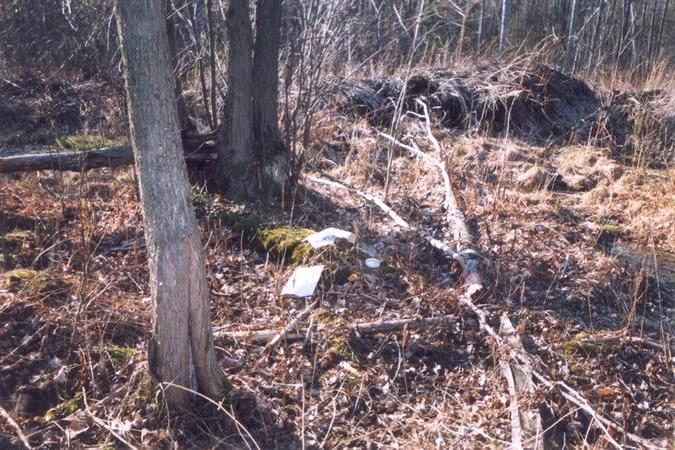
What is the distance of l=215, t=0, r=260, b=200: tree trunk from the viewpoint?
6.43 metres

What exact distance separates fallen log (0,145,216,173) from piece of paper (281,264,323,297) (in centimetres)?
228

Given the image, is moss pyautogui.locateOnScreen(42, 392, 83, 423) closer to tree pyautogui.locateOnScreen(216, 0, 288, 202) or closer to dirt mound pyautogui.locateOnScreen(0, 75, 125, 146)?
tree pyautogui.locateOnScreen(216, 0, 288, 202)

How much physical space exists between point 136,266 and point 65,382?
55.8 inches

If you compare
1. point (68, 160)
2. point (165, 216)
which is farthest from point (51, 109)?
point (165, 216)

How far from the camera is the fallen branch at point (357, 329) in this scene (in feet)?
15.3

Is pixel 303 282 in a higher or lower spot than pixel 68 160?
lower

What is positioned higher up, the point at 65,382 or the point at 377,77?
the point at 377,77

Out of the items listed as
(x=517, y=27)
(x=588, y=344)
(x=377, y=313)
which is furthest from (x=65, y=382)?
(x=517, y=27)

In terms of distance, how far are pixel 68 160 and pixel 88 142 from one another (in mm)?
2455

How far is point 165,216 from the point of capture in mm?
3588

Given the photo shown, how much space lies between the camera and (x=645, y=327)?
5.36 metres

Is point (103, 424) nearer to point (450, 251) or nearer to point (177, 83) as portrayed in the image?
point (450, 251)

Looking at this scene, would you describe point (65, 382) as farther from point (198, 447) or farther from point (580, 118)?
point (580, 118)

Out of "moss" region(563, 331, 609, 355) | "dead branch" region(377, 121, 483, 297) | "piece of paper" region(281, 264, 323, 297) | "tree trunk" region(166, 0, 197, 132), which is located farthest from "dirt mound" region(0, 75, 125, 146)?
"moss" region(563, 331, 609, 355)
